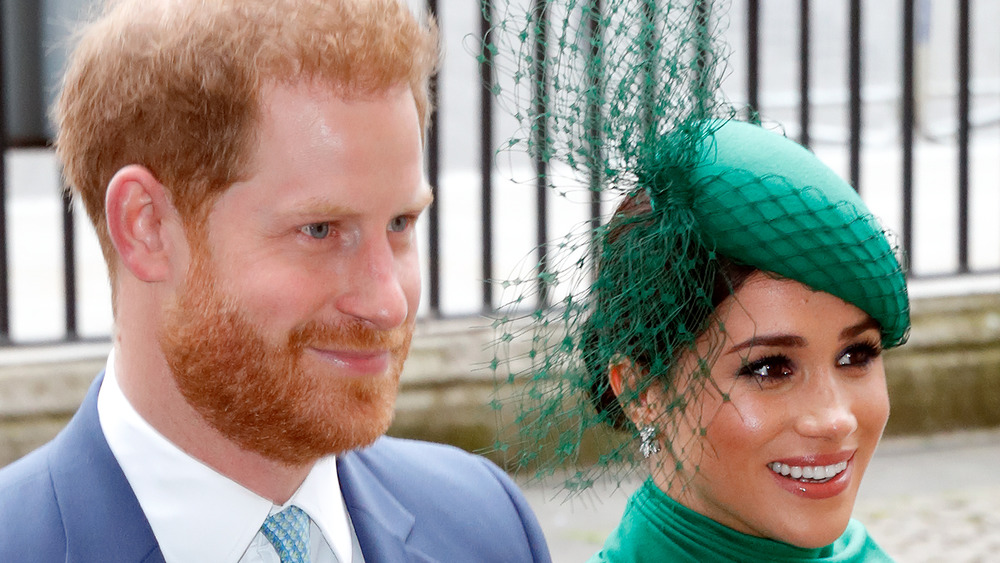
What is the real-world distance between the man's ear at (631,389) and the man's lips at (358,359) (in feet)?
1.54

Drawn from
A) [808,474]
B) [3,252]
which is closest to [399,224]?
[808,474]

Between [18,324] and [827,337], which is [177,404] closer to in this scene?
[827,337]

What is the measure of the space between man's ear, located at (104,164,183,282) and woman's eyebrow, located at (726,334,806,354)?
33.0 inches

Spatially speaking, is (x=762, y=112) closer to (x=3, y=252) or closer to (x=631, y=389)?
(x=3, y=252)

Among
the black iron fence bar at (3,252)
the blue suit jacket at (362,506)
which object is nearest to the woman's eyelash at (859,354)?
the blue suit jacket at (362,506)

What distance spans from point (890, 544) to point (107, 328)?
3.03 metres

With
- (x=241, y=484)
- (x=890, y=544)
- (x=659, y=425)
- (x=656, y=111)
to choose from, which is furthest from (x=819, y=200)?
(x=890, y=544)

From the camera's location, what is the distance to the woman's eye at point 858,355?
6.74 feet

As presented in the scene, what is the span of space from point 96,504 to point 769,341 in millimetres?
969

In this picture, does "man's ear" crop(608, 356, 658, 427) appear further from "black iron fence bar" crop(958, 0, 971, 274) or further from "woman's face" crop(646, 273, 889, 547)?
"black iron fence bar" crop(958, 0, 971, 274)

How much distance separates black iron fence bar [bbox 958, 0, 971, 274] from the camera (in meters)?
5.72

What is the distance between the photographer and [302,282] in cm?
160

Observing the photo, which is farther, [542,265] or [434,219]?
[434,219]

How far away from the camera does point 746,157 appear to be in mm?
1979
